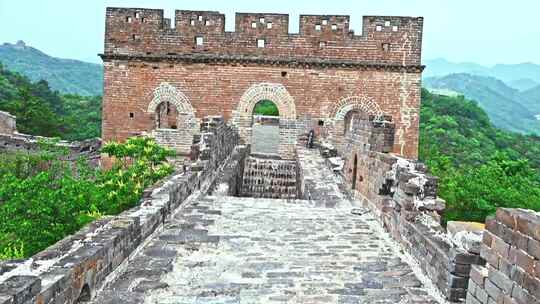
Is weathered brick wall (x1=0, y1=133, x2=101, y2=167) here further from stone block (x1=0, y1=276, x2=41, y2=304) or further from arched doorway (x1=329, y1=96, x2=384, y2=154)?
stone block (x1=0, y1=276, x2=41, y2=304)

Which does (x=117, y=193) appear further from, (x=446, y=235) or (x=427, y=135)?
(x=427, y=135)

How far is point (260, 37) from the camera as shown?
745 inches

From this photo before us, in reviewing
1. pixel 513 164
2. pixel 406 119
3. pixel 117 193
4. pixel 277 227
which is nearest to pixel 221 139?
pixel 117 193

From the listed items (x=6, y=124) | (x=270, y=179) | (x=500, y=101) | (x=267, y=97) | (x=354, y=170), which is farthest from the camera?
(x=500, y=101)

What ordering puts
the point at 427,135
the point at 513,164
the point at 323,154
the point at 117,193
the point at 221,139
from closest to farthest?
the point at 117,193 → the point at 221,139 → the point at 323,154 → the point at 513,164 → the point at 427,135

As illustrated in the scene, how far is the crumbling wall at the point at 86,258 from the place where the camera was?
3711 millimetres

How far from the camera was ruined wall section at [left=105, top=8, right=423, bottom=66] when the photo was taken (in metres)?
18.8

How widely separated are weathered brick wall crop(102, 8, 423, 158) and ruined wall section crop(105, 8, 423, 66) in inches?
1.3

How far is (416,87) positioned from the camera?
1883 cm

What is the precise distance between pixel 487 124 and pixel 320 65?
2922cm

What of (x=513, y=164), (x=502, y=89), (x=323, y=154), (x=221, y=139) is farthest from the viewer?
(x=502, y=89)

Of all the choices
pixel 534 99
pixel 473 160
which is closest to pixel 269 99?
pixel 473 160

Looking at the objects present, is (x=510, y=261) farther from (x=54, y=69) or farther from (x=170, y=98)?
(x=54, y=69)

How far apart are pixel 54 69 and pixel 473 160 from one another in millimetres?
77307
